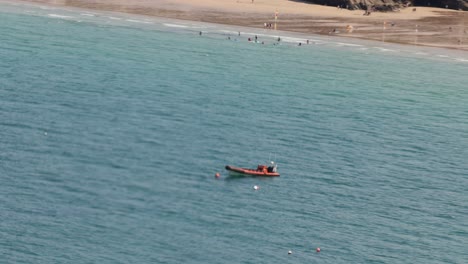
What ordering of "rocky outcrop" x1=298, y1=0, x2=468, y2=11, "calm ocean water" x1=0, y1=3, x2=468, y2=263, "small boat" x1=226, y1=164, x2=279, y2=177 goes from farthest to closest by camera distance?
1. "rocky outcrop" x1=298, y1=0, x2=468, y2=11
2. "small boat" x1=226, y1=164, x2=279, y2=177
3. "calm ocean water" x1=0, y1=3, x2=468, y2=263

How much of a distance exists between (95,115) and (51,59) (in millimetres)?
24578

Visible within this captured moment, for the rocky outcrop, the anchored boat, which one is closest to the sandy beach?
the rocky outcrop

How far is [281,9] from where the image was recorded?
14800cm

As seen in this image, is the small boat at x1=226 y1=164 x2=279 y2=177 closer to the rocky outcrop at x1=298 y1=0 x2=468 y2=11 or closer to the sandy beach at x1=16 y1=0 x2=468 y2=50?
Answer: the sandy beach at x1=16 y1=0 x2=468 y2=50

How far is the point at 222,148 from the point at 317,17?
65987 mm

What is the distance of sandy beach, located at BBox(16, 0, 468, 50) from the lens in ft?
451

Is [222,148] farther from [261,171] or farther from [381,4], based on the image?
[381,4]

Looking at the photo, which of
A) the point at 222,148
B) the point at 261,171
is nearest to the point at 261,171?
the point at 261,171

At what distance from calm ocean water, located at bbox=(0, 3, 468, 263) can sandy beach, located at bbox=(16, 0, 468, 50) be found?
7.45 metres

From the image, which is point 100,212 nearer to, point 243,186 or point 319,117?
point 243,186

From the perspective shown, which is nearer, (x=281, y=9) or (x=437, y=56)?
(x=437, y=56)

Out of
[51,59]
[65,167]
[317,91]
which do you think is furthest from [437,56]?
[65,167]

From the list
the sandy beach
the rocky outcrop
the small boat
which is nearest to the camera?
the small boat

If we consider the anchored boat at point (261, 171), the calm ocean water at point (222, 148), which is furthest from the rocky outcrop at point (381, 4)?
the anchored boat at point (261, 171)
